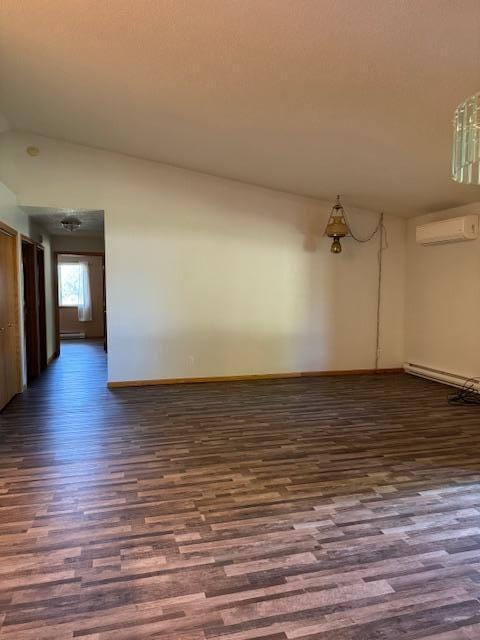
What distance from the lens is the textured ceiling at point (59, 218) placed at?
574cm

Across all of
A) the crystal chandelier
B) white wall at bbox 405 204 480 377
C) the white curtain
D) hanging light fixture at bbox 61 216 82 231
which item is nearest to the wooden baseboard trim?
white wall at bbox 405 204 480 377

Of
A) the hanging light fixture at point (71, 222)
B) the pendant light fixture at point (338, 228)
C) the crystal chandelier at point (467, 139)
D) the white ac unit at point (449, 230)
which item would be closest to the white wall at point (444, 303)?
the white ac unit at point (449, 230)

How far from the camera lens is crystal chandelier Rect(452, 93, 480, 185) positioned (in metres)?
2.05

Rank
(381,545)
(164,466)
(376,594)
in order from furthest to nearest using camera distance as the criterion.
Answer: (164,466), (381,545), (376,594)

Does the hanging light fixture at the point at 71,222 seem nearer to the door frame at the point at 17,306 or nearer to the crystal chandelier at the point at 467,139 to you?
the door frame at the point at 17,306

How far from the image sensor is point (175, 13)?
8.59ft

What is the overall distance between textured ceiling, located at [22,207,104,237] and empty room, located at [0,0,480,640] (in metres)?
0.11

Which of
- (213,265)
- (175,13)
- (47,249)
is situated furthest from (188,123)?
(47,249)

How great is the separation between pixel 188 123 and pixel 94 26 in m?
1.48

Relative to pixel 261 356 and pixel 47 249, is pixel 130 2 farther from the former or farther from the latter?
pixel 47 249

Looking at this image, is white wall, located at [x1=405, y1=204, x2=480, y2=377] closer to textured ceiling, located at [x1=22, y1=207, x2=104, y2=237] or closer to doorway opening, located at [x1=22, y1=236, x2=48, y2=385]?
textured ceiling, located at [x1=22, y1=207, x2=104, y2=237]

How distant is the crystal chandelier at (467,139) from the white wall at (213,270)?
13.8 ft

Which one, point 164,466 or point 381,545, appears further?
point 164,466

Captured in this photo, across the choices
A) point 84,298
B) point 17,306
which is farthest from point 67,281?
point 17,306
